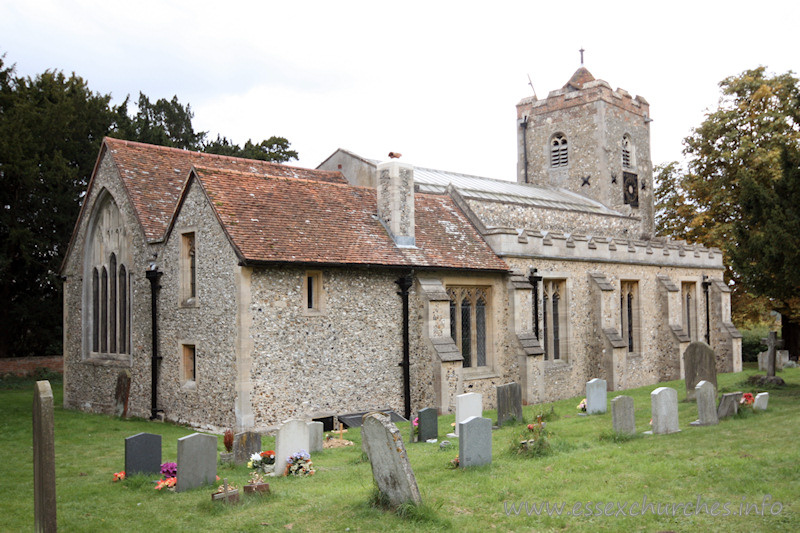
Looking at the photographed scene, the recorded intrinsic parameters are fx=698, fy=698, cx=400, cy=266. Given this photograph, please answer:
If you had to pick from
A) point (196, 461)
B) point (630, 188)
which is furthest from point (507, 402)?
point (630, 188)

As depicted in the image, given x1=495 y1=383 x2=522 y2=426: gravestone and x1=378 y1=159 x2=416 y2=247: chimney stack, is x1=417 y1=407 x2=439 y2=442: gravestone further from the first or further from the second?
x1=378 y1=159 x2=416 y2=247: chimney stack

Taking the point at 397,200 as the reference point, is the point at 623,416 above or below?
below

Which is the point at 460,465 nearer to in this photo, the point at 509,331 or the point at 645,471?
the point at 645,471

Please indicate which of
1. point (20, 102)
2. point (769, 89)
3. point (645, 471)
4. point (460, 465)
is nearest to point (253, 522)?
point (460, 465)

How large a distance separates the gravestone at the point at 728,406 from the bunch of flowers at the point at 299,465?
27.1 feet

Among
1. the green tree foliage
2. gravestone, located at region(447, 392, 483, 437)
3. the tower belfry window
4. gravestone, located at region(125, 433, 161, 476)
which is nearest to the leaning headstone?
gravestone, located at region(125, 433, 161, 476)

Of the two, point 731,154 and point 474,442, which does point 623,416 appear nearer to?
point 474,442

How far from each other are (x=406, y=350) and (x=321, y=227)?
3.90 meters

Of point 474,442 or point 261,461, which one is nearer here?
point 474,442

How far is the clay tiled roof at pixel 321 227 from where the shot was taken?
16.4 m

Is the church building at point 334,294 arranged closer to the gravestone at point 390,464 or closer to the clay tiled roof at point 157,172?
the clay tiled roof at point 157,172

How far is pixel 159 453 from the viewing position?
11.5m

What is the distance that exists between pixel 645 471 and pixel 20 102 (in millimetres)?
31266

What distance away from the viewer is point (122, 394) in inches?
751
